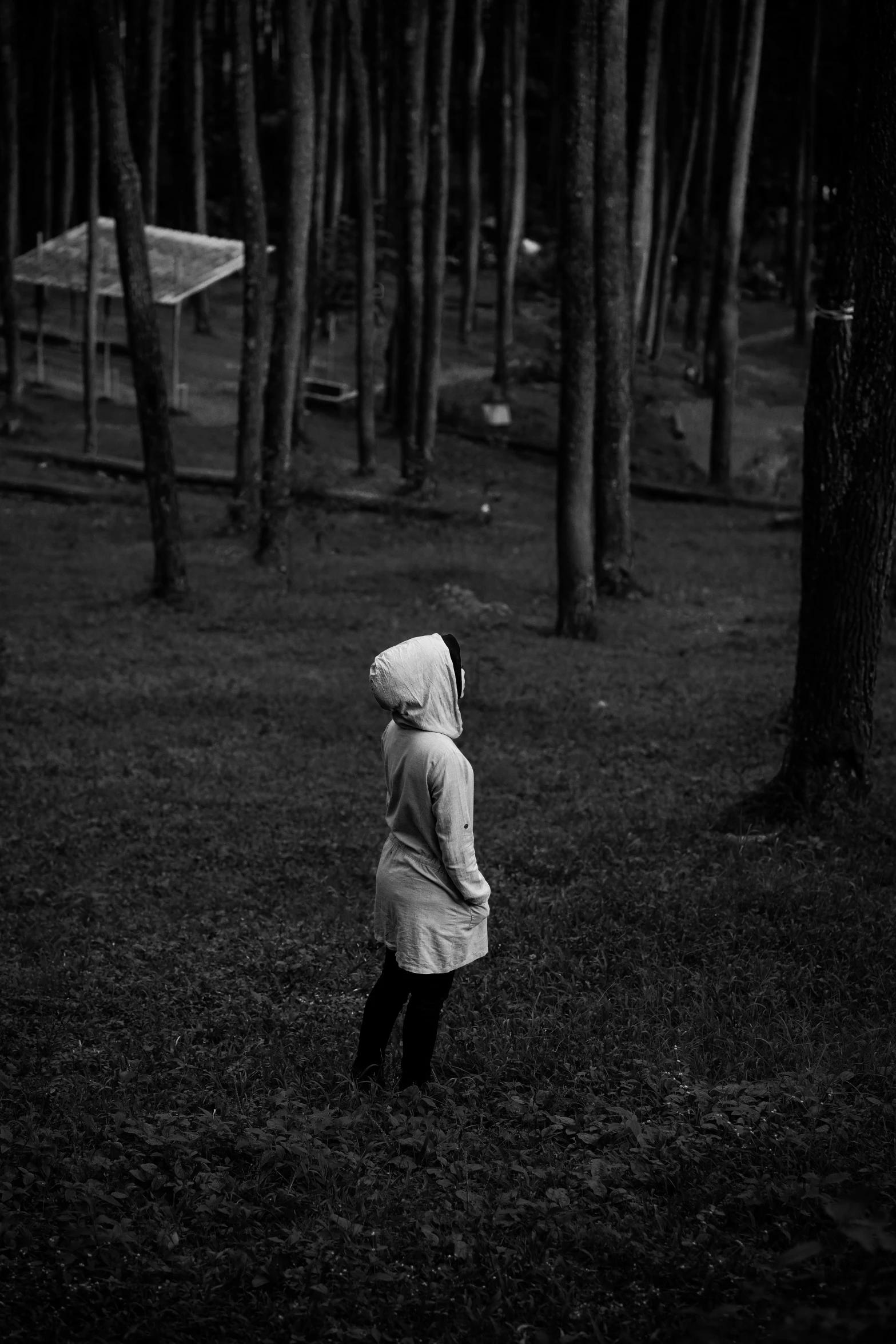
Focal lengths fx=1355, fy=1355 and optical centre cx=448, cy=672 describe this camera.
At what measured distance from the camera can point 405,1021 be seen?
532cm

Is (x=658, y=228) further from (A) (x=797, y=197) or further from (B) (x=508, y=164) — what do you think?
(B) (x=508, y=164)

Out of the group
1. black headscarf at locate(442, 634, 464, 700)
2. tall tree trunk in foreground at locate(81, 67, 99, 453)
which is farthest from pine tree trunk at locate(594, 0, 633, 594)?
black headscarf at locate(442, 634, 464, 700)

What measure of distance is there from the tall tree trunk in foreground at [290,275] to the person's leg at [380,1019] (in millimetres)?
13784

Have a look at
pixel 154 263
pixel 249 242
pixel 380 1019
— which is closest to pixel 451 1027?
pixel 380 1019

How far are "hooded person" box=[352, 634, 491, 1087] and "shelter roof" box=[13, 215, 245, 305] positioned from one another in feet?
82.7

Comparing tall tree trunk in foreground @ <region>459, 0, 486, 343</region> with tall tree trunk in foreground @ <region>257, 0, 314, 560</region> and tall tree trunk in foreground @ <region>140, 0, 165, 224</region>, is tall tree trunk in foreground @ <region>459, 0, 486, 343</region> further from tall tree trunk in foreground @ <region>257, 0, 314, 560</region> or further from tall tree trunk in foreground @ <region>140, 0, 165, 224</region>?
tall tree trunk in foreground @ <region>257, 0, 314, 560</region>

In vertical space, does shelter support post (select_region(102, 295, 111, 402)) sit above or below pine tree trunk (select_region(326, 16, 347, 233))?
below

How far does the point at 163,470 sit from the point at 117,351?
2221 cm

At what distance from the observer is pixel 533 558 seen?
21.0 m

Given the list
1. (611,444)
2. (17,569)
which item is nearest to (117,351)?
(17,569)

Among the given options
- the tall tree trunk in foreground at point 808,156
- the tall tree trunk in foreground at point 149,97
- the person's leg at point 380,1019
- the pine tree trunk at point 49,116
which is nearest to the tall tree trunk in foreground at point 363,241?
the tall tree trunk in foreground at point 149,97

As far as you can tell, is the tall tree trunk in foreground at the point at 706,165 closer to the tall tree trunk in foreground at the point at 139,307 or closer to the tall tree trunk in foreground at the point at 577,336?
the tall tree trunk in foreground at the point at 577,336

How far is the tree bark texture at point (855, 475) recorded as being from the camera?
8367 mm

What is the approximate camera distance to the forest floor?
4016mm
